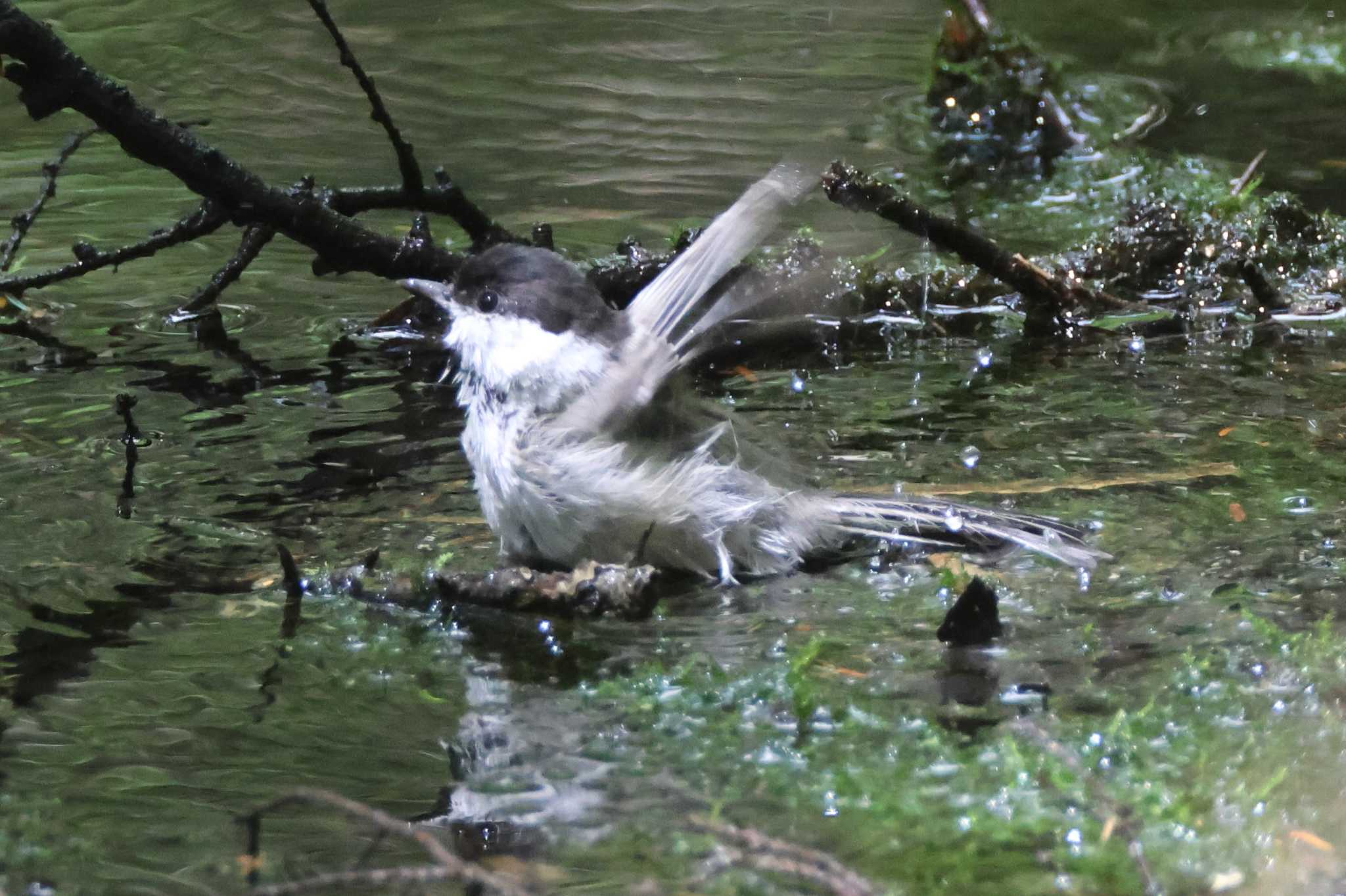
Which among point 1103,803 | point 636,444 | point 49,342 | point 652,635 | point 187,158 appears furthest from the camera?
point 49,342

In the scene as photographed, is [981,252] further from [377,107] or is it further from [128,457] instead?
[128,457]

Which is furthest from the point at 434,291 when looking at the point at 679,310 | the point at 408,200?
the point at 408,200

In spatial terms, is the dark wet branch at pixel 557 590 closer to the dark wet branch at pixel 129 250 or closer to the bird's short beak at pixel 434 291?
the bird's short beak at pixel 434 291

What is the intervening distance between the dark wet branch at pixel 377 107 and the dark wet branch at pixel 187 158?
245 millimetres

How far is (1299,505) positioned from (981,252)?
201 centimetres

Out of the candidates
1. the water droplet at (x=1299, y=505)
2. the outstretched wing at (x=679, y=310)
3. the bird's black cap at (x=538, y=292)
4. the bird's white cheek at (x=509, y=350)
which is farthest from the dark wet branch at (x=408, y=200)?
the water droplet at (x=1299, y=505)

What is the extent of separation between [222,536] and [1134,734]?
82.4 inches

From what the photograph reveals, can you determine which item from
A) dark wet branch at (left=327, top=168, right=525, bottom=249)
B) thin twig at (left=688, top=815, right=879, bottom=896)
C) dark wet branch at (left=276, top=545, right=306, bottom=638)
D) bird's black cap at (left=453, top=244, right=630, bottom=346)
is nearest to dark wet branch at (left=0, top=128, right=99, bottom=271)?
dark wet branch at (left=327, top=168, right=525, bottom=249)

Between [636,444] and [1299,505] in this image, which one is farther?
[1299,505]

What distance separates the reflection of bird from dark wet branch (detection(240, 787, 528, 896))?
110 centimetres

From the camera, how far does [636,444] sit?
3.28 metres

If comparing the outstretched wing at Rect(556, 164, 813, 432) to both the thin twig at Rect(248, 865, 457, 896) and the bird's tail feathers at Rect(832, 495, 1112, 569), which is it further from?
the thin twig at Rect(248, 865, 457, 896)

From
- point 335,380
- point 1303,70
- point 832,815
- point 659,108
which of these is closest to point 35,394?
point 335,380

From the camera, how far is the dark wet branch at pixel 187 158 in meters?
3.95
